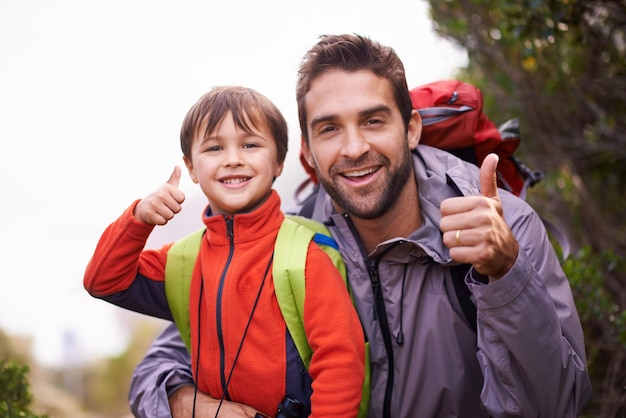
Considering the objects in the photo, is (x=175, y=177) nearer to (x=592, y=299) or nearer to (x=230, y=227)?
(x=230, y=227)

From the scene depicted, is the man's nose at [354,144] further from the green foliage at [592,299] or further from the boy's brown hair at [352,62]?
the green foliage at [592,299]

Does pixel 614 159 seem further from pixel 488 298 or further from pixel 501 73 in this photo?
pixel 488 298

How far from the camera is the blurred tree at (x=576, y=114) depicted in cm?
366

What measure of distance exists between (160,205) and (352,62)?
1.10 meters

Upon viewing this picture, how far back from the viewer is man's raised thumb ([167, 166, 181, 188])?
2.54 metres

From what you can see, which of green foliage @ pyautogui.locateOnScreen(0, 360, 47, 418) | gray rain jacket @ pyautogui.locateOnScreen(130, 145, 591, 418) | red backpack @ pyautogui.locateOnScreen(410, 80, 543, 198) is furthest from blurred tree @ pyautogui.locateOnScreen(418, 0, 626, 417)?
green foliage @ pyautogui.locateOnScreen(0, 360, 47, 418)

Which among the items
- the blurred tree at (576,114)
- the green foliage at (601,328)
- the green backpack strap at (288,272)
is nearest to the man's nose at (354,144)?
the green backpack strap at (288,272)

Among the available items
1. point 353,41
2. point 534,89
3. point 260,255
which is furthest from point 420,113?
point 534,89

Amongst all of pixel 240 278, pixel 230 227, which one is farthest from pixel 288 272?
pixel 230 227

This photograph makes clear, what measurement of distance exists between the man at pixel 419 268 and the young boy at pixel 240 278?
187 millimetres

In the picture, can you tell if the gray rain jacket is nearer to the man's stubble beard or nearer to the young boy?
the man's stubble beard

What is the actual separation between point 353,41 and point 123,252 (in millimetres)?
1409

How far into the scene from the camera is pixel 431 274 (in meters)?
2.58

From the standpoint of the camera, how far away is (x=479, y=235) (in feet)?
6.25
